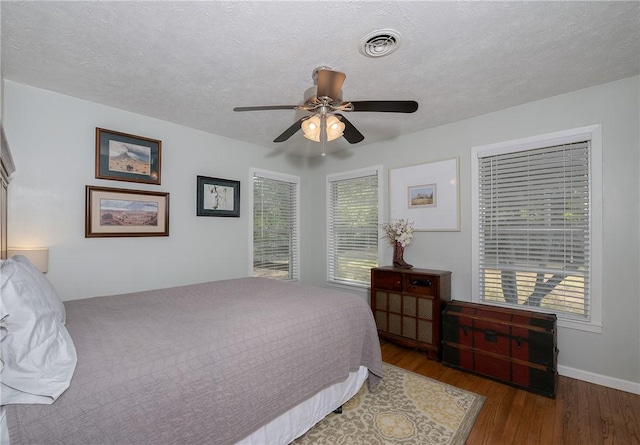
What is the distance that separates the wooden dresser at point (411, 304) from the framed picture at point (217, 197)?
2.04m

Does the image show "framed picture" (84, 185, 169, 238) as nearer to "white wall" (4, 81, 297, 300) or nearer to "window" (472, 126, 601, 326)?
"white wall" (4, 81, 297, 300)

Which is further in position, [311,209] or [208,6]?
[311,209]

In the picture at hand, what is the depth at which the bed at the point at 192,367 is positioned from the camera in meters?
1.03

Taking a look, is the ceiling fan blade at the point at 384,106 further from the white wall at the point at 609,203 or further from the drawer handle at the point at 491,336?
the drawer handle at the point at 491,336

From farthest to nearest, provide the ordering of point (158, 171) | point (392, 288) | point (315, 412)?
point (392, 288) < point (158, 171) < point (315, 412)

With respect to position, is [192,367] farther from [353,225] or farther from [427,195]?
Result: [353,225]

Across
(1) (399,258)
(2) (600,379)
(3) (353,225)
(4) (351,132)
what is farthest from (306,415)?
(3) (353,225)

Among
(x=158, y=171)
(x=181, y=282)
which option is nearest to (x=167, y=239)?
(x=181, y=282)

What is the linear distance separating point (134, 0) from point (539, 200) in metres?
3.49

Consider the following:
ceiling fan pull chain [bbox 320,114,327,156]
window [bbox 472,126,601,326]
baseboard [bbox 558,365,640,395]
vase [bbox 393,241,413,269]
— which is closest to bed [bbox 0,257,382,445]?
ceiling fan pull chain [bbox 320,114,327,156]

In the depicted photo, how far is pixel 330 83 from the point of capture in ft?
5.87

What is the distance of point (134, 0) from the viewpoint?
155 centimetres

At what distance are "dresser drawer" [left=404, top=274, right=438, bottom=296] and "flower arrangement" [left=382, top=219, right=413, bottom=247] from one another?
0.46 metres

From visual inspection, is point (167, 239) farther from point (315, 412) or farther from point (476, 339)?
point (476, 339)
